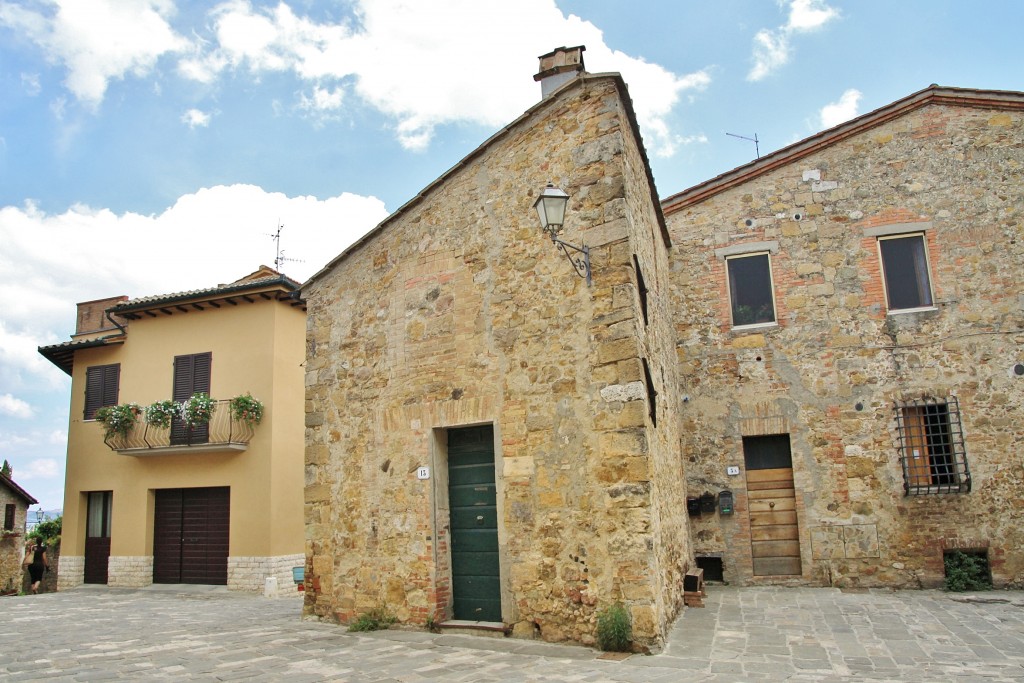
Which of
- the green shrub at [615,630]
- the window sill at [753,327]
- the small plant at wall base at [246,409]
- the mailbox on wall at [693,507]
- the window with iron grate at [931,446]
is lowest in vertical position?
the green shrub at [615,630]

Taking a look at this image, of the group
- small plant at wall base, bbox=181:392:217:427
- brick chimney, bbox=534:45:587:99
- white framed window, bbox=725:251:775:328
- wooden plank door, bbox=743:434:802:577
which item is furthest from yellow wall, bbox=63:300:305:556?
white framed window, bbox=725:251:775:328

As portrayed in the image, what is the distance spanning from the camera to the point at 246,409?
47.2 ft

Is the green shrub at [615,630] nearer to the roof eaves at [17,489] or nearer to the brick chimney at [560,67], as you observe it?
the brick chimney at [560,67]

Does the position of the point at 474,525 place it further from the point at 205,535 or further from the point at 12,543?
the point at 12,543

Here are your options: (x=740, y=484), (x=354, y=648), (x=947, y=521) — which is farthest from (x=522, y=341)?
(x=947, y=521)

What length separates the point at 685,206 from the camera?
1159 centimetres

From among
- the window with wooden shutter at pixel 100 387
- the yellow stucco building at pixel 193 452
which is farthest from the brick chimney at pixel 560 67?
the window with wooden shutter at pixel 100 387

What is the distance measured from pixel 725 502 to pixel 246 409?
9.43 metres

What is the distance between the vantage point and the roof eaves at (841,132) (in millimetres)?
10531

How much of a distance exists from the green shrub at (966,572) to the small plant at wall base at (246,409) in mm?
12229

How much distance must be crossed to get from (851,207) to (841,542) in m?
4.98

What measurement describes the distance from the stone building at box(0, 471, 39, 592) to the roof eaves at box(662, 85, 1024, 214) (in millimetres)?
21572

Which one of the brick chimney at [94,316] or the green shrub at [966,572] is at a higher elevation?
the brick chimney at [94,316]

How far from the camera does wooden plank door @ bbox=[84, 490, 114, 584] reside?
1608 centimetres
